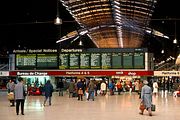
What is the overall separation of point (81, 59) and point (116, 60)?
9.31 ft

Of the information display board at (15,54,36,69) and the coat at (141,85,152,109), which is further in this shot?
the information display board at (15,54,36,69)

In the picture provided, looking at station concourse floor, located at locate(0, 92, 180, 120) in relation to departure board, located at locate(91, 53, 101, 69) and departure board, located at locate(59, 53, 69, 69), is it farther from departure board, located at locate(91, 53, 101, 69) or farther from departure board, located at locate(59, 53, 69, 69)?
departure board, located at locate(59, 53, 69, 69)

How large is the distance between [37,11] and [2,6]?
4594 mm

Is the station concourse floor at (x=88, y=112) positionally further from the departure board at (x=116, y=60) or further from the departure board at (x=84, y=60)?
the departure board at (x=84, y=60)

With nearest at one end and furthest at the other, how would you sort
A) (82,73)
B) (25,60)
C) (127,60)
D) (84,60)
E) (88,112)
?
(88,112)
(82,73)
(127,60)
(84,60)
(25,60)

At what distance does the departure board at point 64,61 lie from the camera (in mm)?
37625

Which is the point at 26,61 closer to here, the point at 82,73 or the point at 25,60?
the point at 25,60

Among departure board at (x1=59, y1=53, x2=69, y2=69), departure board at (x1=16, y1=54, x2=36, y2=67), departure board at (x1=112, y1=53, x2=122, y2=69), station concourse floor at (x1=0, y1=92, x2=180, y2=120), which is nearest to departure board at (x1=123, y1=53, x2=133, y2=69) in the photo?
departure board at (x1=112, y1=53, x2=122, y2=69)

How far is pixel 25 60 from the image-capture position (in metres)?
38.3

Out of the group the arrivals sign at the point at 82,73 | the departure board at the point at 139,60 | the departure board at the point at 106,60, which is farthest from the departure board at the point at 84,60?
the departure board at the point at 139,60

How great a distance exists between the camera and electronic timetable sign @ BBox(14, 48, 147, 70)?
37156 mm

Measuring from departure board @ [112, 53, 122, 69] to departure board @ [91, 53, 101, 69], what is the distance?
1141 millimetres

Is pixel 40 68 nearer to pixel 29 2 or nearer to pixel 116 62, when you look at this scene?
pixel 116 62

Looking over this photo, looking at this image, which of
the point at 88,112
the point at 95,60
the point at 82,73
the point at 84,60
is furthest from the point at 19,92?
the point at 95,60
